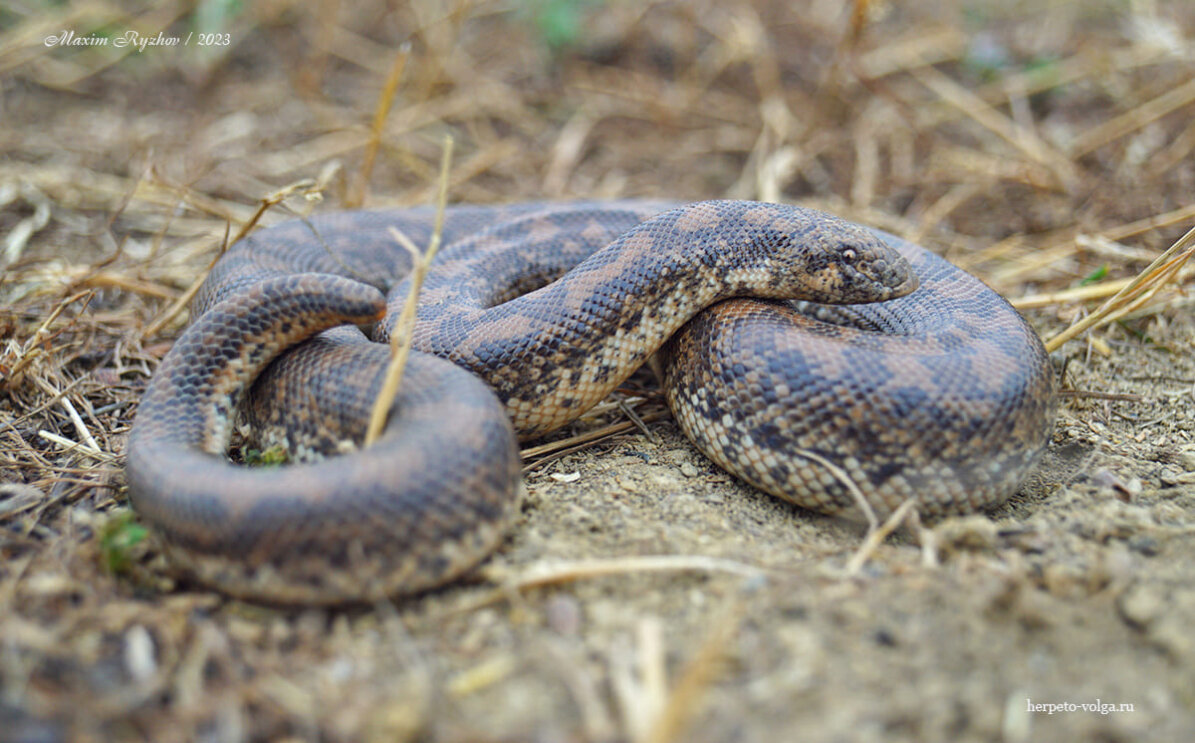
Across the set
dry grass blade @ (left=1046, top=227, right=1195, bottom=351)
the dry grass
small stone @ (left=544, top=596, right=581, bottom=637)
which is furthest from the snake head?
small stone @ (left=544, top=596, right=581, bottom=637)

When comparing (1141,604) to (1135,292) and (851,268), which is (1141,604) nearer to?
(851,268)

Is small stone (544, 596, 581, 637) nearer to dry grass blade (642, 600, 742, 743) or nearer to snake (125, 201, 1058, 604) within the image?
snake (125, 201, 1058, 604)

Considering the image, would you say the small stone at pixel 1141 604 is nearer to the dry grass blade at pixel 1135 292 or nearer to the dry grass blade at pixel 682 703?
the dry grass blade at pixel 682 703

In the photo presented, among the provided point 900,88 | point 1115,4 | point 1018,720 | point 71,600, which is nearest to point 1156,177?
point 900,88

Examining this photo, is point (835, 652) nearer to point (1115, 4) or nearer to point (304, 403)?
point (304, 403)

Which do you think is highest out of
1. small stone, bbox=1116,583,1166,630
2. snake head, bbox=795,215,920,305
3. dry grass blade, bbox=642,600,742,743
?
snake head, bbox=795,215,920,305

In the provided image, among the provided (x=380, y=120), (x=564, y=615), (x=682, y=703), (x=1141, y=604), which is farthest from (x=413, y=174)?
(x=1141, y=604)
